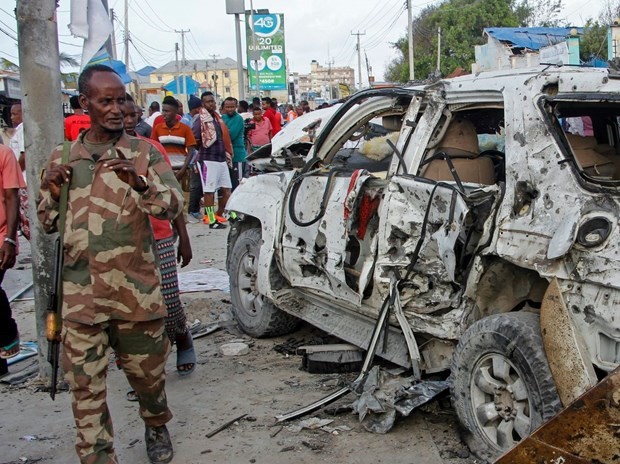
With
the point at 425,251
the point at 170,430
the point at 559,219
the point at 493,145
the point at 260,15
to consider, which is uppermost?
the point at 260,15

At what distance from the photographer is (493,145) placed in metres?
4.47

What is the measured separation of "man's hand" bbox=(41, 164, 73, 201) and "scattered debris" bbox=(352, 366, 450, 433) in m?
1.92

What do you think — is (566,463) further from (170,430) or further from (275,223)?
(275,223)

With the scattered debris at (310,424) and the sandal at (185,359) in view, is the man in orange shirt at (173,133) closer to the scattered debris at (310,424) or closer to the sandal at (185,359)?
the sandal at (185,359)

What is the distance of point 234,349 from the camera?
17.6 feet

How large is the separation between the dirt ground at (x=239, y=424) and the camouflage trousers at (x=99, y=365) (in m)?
0.55

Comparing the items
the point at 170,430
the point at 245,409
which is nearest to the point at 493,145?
the point at 245,409

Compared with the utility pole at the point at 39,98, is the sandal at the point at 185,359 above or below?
below

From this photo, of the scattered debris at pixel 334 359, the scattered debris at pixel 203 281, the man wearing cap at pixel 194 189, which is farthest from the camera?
the man wearing cap at pixel 194 189

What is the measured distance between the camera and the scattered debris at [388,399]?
12.3 feet

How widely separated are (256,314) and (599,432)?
339 cm

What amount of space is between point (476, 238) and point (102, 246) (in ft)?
5.90

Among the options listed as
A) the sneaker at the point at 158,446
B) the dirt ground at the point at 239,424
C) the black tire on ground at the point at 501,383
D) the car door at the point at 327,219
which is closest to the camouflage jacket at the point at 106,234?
the sneaker at the point at 158,446

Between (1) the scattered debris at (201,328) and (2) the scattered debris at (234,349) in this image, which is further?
(1) the scattered debris at (201,328)
